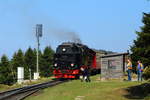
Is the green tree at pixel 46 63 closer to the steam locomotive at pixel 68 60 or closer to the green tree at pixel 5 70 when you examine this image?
the green tree at pixel 5 70

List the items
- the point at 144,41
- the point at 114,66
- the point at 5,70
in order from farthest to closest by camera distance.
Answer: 1. the point at 5,70
2. the point at 114,66
3. the point at 144,41

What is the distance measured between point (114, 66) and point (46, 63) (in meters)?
71.4

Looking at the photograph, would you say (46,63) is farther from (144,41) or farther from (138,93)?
(144,41)

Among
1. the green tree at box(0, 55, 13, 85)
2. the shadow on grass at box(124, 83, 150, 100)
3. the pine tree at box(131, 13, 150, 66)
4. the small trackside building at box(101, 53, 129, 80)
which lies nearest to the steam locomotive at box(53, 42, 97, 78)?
the small trackside building at box(101, 53, 129, 80)

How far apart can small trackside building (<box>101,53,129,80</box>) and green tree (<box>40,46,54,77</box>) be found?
66.1 metres

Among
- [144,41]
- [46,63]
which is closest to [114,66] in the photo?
[144,41]

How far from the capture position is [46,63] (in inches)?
4144

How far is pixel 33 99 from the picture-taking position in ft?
75.2

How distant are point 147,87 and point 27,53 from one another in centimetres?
8753

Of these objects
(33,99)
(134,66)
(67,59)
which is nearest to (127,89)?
(33,99)

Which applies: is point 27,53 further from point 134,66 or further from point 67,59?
point 134,66

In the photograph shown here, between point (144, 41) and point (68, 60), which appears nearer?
point (144, 41)

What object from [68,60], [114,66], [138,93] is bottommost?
[138,93]

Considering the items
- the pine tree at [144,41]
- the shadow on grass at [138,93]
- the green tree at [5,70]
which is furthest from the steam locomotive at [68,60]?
the green tree at [5,70]
